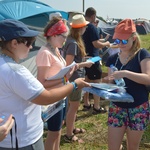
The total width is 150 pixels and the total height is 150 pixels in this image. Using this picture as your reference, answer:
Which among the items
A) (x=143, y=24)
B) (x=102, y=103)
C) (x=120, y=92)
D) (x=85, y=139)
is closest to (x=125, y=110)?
(x=120, y=92)

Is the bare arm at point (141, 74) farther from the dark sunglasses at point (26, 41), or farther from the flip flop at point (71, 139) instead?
the flip flop at point (71, 139)

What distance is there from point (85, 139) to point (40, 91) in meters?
2.24

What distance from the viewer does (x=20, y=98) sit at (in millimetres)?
1649

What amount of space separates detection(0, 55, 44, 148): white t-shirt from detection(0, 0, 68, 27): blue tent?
3807 mm

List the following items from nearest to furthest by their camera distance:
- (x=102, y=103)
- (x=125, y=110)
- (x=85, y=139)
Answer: (x=125, y=110) < (x=85, y=139) < (x=102, y=103)

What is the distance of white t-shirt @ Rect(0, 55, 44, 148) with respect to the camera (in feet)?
5.12

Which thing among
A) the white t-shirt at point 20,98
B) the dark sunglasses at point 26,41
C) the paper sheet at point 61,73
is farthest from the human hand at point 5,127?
the paper sheet at point 61,73

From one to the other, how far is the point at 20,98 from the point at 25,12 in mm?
A: 4172

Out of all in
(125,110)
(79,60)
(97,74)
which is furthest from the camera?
(97,74)

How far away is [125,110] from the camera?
7.62 feet

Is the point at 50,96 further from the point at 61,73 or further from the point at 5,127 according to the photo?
the point at 61,73

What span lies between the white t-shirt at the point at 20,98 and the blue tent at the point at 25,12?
381 centimetres

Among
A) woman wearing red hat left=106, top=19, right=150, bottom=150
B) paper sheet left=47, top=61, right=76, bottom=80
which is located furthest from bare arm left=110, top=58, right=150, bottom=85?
paper sheet left=47, top=61, right=76, bottom=80

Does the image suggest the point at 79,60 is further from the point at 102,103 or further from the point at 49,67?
the point at 102,103
